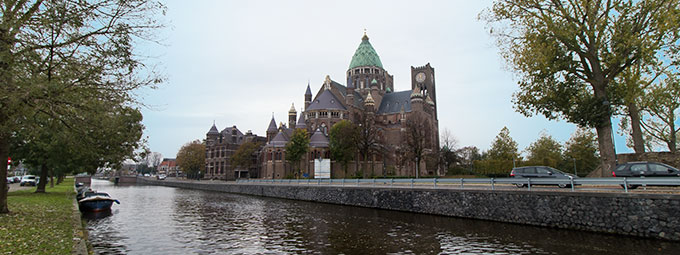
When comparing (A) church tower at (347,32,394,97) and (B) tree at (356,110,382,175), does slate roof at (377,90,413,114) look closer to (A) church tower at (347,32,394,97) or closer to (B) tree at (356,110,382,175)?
(A) church tower at (347,32,394,97)

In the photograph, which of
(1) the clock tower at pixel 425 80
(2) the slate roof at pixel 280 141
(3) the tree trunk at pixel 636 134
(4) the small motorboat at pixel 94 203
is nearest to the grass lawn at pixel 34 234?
(4) the small motorboat at pixel 94 203

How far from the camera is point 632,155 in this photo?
25938mm

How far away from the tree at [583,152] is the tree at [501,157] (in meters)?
8.31

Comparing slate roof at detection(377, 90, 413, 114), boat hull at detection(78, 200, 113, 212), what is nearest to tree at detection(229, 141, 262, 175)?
slate roof at detection(377, 90, 413, 114)

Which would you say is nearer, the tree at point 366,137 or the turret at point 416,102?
the tree at point 366,137

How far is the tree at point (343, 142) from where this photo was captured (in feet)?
199

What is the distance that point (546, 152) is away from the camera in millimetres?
65625

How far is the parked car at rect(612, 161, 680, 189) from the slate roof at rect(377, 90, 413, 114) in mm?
61341

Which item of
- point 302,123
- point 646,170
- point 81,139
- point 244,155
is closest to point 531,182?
point 646,170

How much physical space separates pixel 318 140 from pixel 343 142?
7.95 metres

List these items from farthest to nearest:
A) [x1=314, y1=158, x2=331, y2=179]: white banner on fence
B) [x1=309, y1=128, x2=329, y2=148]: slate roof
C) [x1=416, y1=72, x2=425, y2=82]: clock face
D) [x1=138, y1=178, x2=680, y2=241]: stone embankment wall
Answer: [x1=416, y1=72, x2=425, y2=82]: clock face < [x1=309, y1=128, x2=329, y2=148]: slate roof < [x1=314, y1=158, x2=331, y2=179]: white banner on fence < [x1=138, y1=178, x2=680, y2=241]: stone embankment wall

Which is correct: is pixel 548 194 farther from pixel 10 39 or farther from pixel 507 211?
pixel 10 39

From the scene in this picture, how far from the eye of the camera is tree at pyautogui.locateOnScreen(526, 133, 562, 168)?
206ft

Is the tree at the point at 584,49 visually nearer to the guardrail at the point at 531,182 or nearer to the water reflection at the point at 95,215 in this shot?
the guardrail at the point at 531,182
